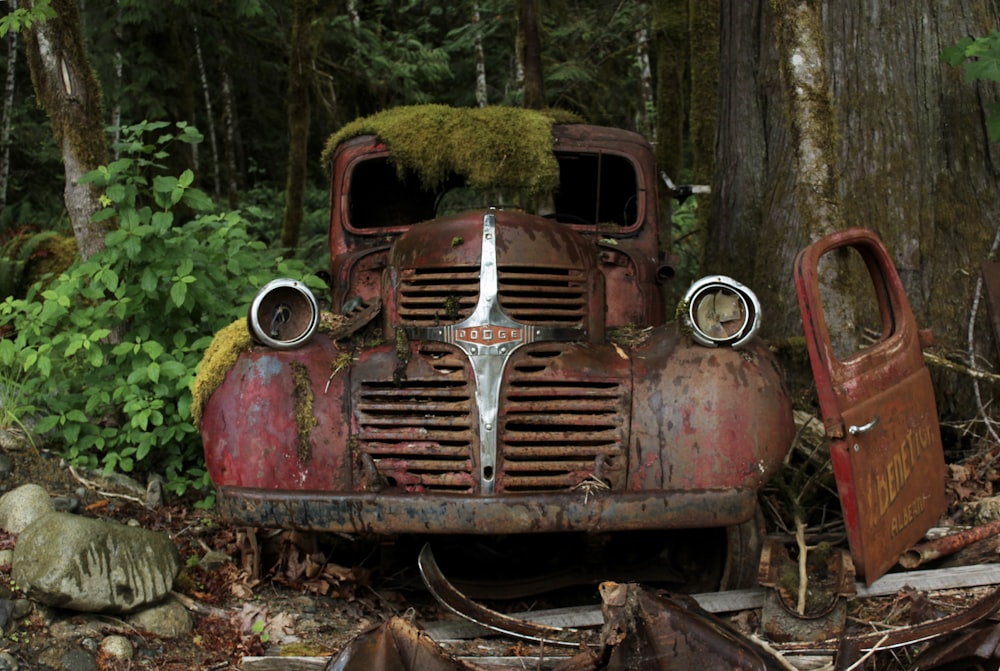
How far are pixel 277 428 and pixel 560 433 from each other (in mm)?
1069

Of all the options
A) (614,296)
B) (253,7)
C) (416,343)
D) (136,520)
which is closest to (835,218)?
(614,296)

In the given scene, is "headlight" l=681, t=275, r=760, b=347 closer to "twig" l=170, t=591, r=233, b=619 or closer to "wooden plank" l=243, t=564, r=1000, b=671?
"wooden plank" l=243, t=564, r=1000, b=671

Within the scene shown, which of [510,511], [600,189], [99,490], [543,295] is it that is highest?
[600,189]

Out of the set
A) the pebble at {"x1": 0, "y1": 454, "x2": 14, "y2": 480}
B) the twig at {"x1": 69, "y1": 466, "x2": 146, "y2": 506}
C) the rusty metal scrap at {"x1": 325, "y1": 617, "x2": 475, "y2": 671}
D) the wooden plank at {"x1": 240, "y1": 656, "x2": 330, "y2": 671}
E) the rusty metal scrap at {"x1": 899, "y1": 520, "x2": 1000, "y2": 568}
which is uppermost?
the pebble at {"x1": 0, "y1": 454, "x2": 14, "y2": 480}

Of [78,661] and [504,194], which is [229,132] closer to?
[504,194]

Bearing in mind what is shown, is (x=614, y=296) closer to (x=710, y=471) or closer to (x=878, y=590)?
(x=710, y=471)

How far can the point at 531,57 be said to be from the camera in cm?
927

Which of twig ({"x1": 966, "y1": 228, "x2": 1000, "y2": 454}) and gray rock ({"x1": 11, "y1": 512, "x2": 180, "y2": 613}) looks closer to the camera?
gray rock ({"x1": 11, "y1": 512, "x2": 180, "y2": 613})

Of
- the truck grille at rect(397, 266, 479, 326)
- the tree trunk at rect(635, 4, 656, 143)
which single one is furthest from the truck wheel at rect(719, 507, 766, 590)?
the tree trunk at rect(635, 4, 656, 143)

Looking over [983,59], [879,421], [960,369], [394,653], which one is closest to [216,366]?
[394,653]

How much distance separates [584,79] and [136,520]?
816cm

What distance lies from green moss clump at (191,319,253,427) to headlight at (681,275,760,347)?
1787 mm

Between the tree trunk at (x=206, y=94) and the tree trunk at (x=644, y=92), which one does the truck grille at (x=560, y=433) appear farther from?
the tree trunk at (x=644, y=92)

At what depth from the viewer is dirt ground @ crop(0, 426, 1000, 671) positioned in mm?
3348
